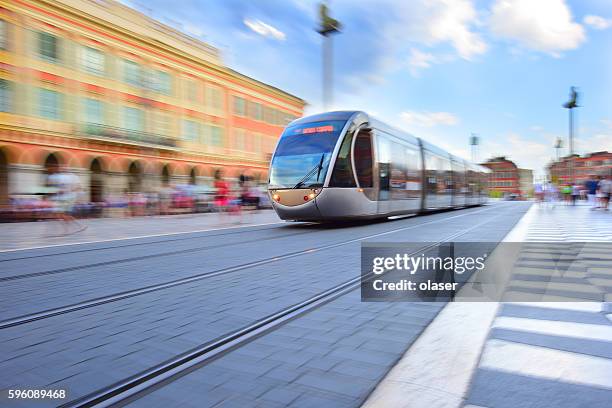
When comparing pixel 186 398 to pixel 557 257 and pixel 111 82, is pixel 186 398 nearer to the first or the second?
pixel 557 257

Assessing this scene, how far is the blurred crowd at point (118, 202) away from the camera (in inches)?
488

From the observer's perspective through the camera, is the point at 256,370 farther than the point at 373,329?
No

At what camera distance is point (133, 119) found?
111 feet

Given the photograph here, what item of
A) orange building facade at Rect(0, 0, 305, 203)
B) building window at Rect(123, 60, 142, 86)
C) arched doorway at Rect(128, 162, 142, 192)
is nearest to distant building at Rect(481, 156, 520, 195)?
orange building facade at Rect(0, 0, 305, 203)

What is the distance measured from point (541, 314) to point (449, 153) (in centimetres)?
2179

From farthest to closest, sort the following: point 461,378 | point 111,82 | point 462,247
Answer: point 111,82, point 462,247, point 461,378

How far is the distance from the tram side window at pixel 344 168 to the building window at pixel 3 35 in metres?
22.4

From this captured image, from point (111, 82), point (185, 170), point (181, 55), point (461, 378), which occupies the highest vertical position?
point (181, 55)

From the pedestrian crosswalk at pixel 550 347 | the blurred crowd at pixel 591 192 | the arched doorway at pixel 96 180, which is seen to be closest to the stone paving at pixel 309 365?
the pedestrian crosswalk at pixel 550 347

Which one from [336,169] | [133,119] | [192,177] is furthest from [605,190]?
[133,119]

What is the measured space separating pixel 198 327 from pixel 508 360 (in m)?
2.20

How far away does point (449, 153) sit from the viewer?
24.7 m

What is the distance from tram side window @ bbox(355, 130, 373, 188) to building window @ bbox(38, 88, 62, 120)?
22041mm

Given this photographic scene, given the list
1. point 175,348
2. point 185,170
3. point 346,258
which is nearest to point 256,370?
point 175,348
